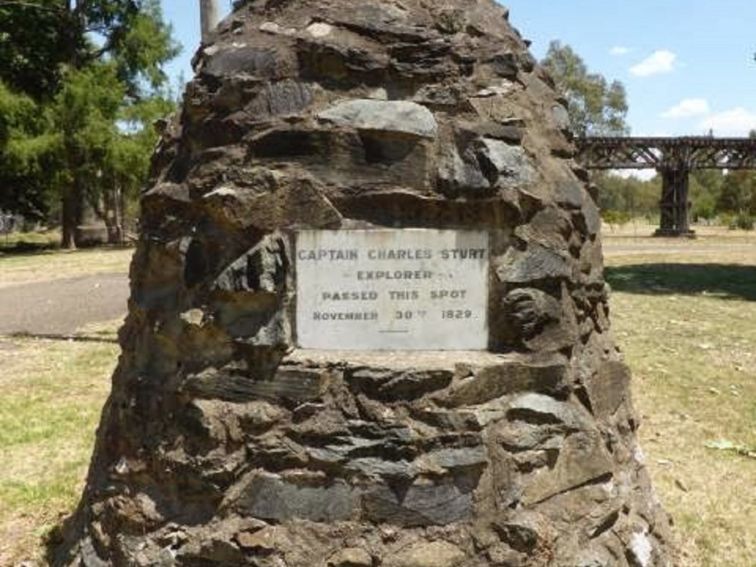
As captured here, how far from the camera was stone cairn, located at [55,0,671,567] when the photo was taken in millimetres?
3314

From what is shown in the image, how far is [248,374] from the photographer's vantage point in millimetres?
3400

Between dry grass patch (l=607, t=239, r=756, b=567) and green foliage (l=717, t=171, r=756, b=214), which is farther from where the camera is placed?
green foliage (l=717, t=171, r=756, b=214)

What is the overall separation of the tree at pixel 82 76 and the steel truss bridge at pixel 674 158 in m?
17.8

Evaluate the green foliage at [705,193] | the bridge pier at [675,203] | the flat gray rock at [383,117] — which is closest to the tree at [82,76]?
the bridge pier at [675,203]

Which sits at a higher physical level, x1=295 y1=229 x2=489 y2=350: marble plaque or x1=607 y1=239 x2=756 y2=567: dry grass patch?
x1=295 y1=229 x2=489 y2=350: marble plaque

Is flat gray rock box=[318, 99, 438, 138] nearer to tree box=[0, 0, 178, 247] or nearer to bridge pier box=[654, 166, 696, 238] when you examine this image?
tree box=[0, 0, 178, 247]

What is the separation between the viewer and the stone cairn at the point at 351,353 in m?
3.31

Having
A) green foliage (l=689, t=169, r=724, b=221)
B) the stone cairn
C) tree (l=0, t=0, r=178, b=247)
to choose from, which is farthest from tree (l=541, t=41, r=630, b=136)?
the stone cairn

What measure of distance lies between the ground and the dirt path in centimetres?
4

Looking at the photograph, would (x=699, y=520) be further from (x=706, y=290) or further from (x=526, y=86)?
(x=706, y=290)

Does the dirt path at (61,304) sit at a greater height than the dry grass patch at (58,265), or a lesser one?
lesser

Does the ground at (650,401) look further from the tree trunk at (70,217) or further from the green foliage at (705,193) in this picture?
the green foliage at (705,193)

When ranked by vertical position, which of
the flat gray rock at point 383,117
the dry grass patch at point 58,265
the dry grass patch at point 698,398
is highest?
the flat gray rock at point 383,117

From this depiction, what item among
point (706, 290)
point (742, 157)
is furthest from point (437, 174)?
point (742, 157)
